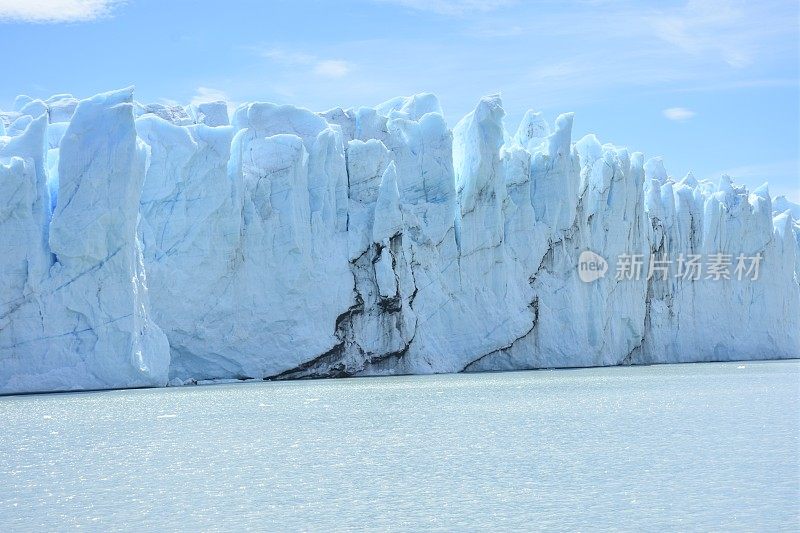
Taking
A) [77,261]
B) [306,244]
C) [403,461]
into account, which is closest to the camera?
[403,461]

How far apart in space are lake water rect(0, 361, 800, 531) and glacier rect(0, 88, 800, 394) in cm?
199

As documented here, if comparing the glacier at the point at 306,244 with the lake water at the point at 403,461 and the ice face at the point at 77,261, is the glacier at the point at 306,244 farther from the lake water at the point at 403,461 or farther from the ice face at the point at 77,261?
the lake water at the point at 403,461

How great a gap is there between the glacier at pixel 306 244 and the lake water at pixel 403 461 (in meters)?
1.99

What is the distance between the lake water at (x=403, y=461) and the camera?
6.72 metres

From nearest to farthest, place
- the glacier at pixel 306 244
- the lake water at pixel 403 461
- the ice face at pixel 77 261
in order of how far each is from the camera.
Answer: the lake water at pixel 403 461 < the ice face at pixel 77 261 < the glacier at pixel 306 244

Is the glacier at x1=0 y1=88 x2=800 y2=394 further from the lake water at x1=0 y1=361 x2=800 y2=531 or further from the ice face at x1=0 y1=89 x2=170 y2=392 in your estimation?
the lake water at x1=0 y1=361 x2=800 y2=531

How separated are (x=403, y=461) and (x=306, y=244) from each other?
1154 cm

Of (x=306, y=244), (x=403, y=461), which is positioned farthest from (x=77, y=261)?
(x=403, y=461)

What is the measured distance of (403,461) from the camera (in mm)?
9117

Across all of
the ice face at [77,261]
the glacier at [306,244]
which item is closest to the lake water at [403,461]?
the ice face at [77,261]

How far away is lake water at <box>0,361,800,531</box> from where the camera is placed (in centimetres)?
672

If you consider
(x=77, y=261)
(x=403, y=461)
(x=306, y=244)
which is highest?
(x=306, y=244)

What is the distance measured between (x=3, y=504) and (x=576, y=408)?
849 centimetres

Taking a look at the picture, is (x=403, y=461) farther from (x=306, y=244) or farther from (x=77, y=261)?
(x=306, y=244)
